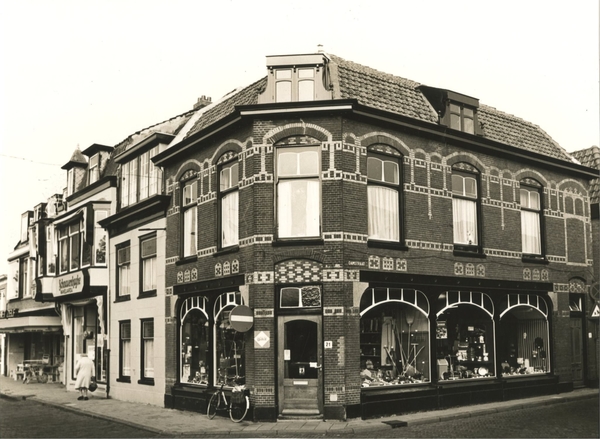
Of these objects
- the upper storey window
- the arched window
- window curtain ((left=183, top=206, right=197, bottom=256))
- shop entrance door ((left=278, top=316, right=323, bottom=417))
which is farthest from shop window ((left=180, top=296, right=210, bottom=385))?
the arched window

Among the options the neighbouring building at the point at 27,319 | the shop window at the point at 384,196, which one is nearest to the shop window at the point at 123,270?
the neighbouring building at the point at 27,319

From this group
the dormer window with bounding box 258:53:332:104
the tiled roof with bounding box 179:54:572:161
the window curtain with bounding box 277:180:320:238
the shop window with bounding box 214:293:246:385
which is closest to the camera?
Result: the window curtain with bounding box 277:180:320:238

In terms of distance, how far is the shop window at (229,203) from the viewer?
18.3m

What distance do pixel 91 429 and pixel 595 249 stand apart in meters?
18.5

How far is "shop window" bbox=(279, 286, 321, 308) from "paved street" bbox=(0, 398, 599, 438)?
3.21 metres

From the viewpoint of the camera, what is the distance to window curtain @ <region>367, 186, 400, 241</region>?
17.8 metres

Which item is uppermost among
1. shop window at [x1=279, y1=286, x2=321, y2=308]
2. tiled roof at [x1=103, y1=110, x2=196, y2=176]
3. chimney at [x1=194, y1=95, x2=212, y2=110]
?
chimney at [x1=194, y1=95, x2=212, y2=110]

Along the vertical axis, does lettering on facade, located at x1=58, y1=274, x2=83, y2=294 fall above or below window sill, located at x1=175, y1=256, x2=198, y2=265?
below

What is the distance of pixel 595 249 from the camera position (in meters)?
24.8

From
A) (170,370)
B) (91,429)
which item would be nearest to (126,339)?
(170,370)

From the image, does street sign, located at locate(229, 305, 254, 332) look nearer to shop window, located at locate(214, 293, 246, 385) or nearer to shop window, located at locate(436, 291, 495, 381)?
shop window, located at locate(214, 293, 246, 385)

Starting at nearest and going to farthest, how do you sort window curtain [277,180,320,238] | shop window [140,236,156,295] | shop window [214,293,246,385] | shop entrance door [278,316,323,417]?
shop entrance door [278,316,323,417], window curtain [277,180,320,238], shop window [214,293,246,385], shop window [140,236,156,295]

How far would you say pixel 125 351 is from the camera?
23.9 metres

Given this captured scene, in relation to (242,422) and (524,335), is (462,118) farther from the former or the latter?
(242,422)
